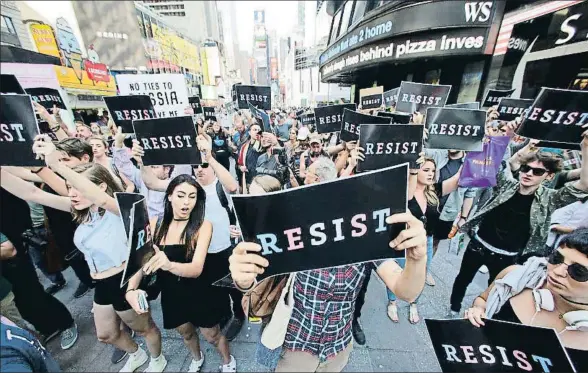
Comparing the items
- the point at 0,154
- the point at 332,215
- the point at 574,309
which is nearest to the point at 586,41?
the point at 574,309

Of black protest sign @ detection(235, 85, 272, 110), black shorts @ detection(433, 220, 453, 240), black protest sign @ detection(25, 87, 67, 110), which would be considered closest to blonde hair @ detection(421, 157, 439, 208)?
black shorts @ detection(433, 220, 453, 240)

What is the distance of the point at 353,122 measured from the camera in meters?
3.92

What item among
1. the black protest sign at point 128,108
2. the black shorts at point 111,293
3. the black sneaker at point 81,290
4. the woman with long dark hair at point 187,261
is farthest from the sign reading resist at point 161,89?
the black sneaker at point 81,290

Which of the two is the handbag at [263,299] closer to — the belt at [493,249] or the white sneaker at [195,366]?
the white sneaker at [195,366]

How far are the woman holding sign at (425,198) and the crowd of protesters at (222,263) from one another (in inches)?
0.7

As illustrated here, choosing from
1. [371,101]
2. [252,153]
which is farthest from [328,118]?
[252,153]

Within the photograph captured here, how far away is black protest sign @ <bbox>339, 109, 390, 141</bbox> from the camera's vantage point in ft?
11.9

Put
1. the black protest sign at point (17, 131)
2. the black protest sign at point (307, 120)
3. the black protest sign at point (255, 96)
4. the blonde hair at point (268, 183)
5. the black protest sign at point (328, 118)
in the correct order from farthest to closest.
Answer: the black protest sign at point (307, 120), the black protest sign at point (255, 96), the black protest sign at point (328, 118), the blonde hair at point (268, 183), the black protest sign at point (17, 131)

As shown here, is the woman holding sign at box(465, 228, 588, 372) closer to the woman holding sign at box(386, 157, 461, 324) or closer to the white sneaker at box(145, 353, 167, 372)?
the woman holding sign at box(386, 157, 461, 324)

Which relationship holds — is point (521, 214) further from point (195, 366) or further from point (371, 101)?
point (371, 101)

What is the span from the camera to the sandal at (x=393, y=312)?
11.0 ft

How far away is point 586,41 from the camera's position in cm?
593

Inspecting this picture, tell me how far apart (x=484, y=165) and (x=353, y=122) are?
199cm

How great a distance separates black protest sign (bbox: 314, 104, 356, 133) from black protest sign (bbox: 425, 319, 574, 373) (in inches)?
174
